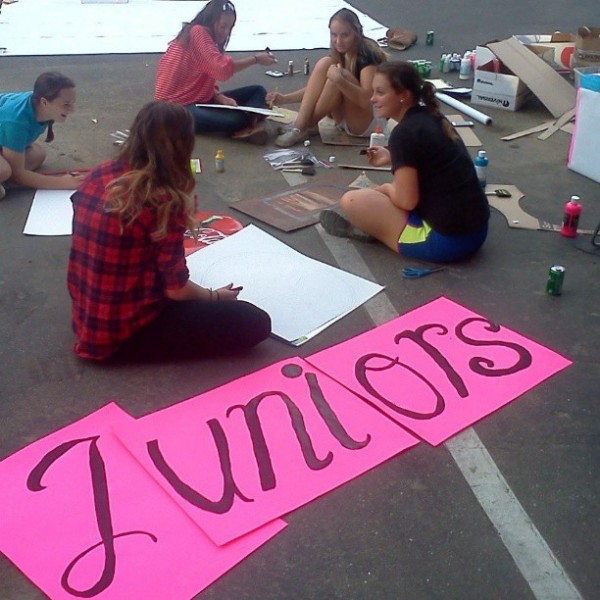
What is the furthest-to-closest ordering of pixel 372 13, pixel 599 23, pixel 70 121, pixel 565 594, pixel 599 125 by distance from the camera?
pixel 372 13 < pixel 599 23 < pixel 70 121 < pixel 599 125 < pixel 565 594

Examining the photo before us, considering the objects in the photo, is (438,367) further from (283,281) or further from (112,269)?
(112,269)

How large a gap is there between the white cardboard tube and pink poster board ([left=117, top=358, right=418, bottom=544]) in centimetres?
315

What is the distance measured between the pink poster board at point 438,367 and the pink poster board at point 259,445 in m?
0.08

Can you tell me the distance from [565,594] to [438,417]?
67 centimetres

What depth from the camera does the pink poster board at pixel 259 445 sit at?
1950 mm

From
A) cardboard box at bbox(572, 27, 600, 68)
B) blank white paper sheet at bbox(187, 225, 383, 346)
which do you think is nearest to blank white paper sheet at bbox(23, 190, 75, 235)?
blank white paper sheet at bbox(187, 225, 383, 346)

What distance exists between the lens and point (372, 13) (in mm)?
8703

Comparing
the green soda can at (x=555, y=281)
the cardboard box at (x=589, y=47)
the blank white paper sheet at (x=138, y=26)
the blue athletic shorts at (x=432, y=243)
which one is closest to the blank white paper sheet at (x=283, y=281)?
the blue athletic shorts at (x=432, y=243)

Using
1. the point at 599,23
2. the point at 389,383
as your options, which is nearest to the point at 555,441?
the point at 389,383

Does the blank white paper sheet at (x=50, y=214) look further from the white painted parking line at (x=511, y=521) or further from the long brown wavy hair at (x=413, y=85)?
the white painted parking line at (x=511, y=521)

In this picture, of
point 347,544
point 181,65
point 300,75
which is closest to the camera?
point 347,544

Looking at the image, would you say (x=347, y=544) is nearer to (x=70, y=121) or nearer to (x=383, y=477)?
(x=383, y=477)

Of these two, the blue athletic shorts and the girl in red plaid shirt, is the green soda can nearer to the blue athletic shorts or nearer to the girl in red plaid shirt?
the blue athletic shorts

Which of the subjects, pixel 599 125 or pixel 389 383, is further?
pixel 599 125
